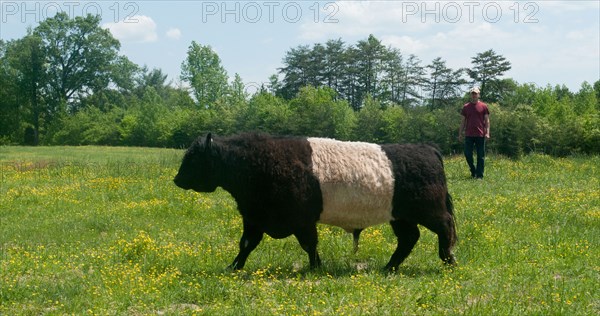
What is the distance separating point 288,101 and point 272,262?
179 ft

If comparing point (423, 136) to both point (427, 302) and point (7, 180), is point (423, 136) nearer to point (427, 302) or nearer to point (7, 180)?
point (7, 180)

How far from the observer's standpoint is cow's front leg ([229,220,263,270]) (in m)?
8.45

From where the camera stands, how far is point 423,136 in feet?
107

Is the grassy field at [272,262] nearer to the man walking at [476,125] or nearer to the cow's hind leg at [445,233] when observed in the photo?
the cow's hind leg at [445,233]

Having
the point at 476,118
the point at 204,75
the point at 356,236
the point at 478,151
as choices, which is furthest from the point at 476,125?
the point at 204,75

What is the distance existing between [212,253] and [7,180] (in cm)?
1371

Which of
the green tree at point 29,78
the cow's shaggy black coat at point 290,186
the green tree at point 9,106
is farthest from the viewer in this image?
the green tree at point 29,78

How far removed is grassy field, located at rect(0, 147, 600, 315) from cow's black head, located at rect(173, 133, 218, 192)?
119 centimetres

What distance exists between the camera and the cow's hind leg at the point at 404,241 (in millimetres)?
8523

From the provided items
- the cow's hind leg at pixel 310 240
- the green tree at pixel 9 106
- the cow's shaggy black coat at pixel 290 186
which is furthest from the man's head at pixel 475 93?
the green tree at pixel 9 106

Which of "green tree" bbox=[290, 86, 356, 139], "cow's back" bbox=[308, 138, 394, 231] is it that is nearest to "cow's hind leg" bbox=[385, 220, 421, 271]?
"cow's back" bbox=[308, 138, 394, 231]

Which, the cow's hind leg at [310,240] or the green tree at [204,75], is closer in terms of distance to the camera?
the cow's hind leg at [310,240]

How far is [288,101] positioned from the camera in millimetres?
62875

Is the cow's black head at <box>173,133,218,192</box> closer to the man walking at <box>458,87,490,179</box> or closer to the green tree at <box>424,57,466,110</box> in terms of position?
the man walking at <box>458,87,490,179</box>
